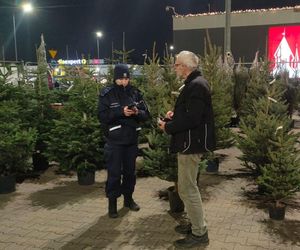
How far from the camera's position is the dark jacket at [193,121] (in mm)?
4504

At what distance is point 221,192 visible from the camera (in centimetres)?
715

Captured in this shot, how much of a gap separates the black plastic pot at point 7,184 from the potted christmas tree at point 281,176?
435 centimetres

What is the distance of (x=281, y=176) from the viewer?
5645mm

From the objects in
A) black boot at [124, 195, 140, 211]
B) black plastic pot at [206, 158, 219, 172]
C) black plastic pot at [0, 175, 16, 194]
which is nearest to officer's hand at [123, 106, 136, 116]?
black boot at [124, 195, 140, 211]

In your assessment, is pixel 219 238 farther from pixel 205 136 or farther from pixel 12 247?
pixel 12 247

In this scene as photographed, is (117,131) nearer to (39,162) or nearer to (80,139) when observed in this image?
(80,139)

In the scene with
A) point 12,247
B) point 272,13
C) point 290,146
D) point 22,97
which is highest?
point 272,13

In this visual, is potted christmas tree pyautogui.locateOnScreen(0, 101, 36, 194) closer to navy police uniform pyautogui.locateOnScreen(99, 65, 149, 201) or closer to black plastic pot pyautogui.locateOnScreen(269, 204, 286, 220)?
navy police uniform pyautogui.locateOnScreen(99, 65, 149, 201)

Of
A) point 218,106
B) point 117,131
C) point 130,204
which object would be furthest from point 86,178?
point 218,106

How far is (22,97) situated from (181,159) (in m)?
5.31

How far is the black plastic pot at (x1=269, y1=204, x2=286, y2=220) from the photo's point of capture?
574 centimetres

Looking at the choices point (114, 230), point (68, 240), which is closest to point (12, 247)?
point (68, 240)

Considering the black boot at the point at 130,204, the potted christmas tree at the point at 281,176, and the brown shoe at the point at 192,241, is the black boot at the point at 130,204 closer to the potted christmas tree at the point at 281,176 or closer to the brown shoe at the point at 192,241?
the brown shoe at the point at 192,241

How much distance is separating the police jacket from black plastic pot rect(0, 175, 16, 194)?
8.43ft
